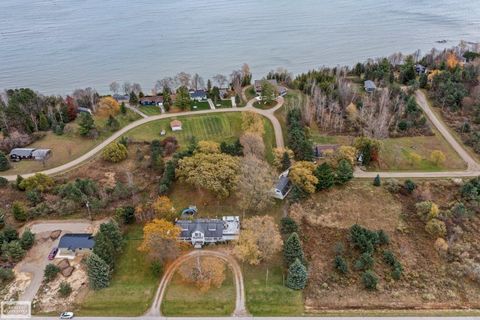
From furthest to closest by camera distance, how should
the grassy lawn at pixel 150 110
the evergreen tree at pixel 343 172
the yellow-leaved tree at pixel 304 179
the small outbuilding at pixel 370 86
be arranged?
1. the small outbuilding at pixel 370 86
2. the grassy lawn at pixel 150 110
3. the evergreen tree at pixel 343 172
4. the yellow-leaved tree at pixel 304 179

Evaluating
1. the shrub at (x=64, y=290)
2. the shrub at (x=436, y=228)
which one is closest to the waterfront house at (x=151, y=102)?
the shrub at (x=64, y=290)

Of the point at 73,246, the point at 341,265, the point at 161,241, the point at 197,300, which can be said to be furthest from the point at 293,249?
the point at 73,246

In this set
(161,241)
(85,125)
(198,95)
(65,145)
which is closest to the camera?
(161,241)

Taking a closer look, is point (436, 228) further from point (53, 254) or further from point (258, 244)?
point (53, 254)

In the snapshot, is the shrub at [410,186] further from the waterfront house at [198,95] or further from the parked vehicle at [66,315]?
the parked vehicle at [66,315]

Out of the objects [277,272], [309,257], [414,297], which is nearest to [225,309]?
[277,272]

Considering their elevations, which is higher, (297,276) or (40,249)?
(40,249)

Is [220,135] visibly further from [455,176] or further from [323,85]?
[455,176]
